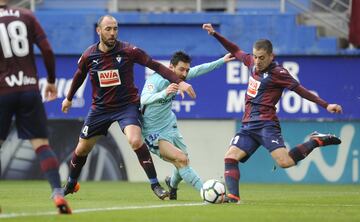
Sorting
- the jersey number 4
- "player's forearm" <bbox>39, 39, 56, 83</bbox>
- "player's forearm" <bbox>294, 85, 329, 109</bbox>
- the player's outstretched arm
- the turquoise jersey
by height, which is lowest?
the turquoise jersey

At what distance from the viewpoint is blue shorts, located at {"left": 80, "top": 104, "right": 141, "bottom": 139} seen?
12.6 metres

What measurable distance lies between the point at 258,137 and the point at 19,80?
12.4ft

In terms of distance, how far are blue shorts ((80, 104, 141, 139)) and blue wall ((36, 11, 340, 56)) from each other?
30.1 ft

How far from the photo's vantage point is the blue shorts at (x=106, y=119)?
1260cm

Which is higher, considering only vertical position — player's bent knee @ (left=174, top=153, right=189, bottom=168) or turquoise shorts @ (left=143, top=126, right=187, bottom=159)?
turquoise shorts @ (left=143, top=126, right=187, bottom=159)

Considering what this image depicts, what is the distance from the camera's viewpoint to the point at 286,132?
67.4 ft

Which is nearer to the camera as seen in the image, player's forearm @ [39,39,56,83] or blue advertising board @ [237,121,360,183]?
player's forearm @ [39,39,56,83]

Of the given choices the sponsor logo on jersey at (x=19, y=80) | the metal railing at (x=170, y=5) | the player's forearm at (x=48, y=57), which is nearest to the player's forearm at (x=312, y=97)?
the player's forearm at (x=48, y=57)

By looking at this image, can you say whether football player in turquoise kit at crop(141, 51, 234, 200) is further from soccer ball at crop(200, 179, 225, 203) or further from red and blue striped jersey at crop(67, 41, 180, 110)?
soccer ball at crop(200, 179, 225, 203)

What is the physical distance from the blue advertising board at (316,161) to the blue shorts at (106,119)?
8000mm

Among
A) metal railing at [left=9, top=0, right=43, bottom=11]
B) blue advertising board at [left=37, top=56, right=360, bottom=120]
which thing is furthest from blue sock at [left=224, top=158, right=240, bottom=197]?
metal railing at [left=9, top=0, right=43, bottom=11]

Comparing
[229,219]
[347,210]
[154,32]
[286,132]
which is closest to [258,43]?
[347,210]

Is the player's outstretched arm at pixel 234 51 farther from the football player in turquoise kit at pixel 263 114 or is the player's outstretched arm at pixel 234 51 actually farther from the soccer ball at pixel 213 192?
the soccer ball at pixel 213 192

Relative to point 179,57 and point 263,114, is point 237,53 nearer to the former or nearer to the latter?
point 179,57
